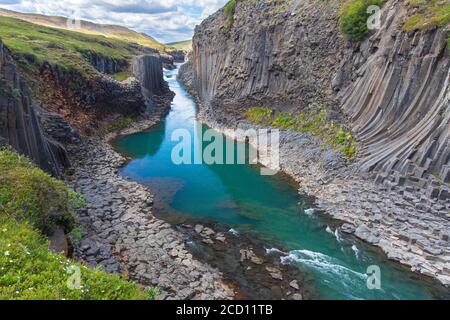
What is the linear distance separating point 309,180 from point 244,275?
14887 mm

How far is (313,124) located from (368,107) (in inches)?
305

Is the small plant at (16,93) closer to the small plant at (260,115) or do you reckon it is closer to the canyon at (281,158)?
the canyon at (281,158)

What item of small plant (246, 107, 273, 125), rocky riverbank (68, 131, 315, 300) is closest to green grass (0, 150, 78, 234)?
rocky riverbank (68, 131, 315, 300)

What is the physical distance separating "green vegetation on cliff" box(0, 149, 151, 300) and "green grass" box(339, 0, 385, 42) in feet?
100

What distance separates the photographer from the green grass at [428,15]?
26984 millimetres

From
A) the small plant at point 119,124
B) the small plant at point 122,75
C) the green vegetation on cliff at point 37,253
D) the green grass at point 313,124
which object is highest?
the small plant at point 122,75

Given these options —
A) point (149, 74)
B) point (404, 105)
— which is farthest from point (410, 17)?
point (149, 74)

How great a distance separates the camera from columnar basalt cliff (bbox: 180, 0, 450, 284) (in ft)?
75.8

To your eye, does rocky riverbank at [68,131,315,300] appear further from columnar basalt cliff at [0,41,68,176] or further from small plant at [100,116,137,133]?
small plant at [100,116,137,133]

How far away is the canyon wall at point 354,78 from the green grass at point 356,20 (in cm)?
90

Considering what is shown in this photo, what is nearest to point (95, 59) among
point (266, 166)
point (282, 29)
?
point (282, 29)

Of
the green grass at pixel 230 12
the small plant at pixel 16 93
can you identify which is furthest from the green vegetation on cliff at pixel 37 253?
the green grass at pixel 230 12

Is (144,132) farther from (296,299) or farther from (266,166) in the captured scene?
(296,299)

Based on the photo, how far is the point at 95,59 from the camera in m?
61.2
